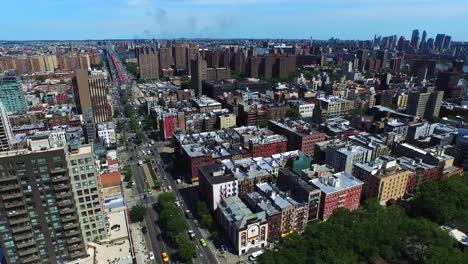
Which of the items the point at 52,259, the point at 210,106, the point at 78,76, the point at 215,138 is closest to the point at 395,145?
the point at 215,138

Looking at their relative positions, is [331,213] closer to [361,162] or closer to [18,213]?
[361,162]

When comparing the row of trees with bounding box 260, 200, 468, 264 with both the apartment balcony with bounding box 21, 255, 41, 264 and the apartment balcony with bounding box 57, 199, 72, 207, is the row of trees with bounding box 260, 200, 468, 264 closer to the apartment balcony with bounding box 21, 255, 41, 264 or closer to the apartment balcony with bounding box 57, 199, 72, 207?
the apartment balcony with bounding box 57, 199, 72, 207

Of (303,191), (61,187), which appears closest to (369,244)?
(303,191)

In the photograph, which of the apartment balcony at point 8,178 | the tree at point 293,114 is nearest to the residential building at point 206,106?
the tree at point 293,114

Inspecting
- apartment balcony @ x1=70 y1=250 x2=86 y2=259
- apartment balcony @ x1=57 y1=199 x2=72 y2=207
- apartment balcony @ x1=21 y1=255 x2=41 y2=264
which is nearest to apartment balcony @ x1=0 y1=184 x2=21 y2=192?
apartment balcony @ x1=57 y1=199 x2=72 y2=207

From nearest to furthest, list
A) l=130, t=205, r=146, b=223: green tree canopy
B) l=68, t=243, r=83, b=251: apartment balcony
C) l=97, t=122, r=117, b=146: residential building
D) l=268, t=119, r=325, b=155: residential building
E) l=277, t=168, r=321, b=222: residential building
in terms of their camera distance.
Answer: l=68, t=243, r=83, b=251: apartment balcony, l=277, t=168, r=321, b=222: residential building, l=130, t=205, r=146, b=223: green tree canopy, l=268, t=119, r=325, b=155: residential building, l=97, t=122, r=117, b=146: residential building

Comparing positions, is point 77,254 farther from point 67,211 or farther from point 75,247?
point 67,211
